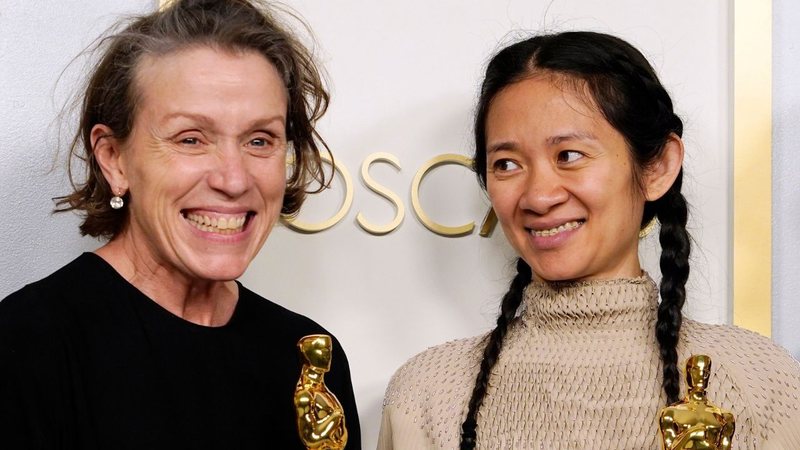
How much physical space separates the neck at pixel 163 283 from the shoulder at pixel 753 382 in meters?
0.55

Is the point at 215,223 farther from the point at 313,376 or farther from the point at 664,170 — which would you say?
the point at 664,170

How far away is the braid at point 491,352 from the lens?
1267 millimetres

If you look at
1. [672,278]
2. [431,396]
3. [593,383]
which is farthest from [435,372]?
[672,278]

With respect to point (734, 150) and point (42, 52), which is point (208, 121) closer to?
point (42, 52)

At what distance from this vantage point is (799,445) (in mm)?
1206

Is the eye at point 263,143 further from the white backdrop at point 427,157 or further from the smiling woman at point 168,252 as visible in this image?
the white backdrop at point 427,157

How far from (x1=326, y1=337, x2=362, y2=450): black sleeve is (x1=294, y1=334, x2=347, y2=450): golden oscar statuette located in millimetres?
335

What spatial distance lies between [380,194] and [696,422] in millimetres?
734

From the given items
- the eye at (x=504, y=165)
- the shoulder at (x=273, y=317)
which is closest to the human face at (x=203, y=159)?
the shoulder at (x=273, y=317)

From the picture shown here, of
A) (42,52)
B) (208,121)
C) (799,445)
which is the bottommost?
(799,445)

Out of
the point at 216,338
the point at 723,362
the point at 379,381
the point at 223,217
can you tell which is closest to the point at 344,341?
the point at 379,381

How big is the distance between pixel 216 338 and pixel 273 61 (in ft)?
1.06

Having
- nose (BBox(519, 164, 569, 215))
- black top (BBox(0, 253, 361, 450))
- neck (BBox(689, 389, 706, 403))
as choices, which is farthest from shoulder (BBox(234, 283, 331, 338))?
neck (BBox(689, 389, 706, 403))

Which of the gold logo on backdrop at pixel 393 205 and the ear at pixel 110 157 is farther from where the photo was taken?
the gold logo on backdrop at pixel 393 205
